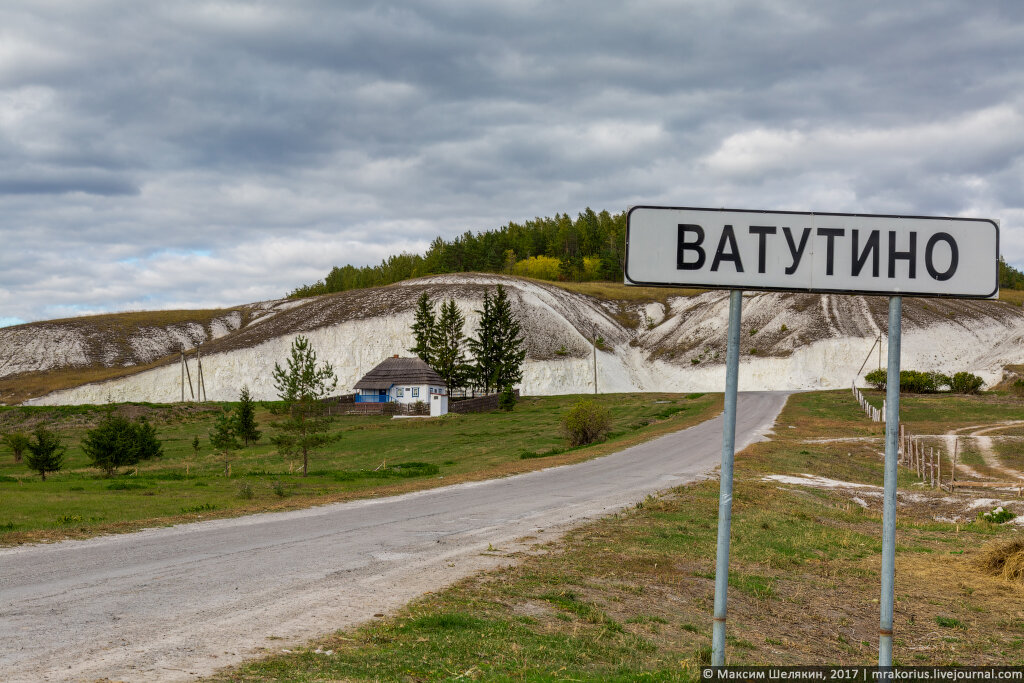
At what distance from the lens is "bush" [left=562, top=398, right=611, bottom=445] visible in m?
45.2

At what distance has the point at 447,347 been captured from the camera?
96.9 metres

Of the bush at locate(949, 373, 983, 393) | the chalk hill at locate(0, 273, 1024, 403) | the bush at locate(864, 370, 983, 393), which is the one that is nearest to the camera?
the bush at locate(949, 373, 983, 393)

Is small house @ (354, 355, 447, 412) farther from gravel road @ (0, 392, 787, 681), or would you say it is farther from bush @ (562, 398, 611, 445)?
gravel road @ (0, 392, 787, 681)

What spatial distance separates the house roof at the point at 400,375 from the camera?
8650cm

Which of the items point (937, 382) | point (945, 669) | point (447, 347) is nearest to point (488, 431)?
point (447, 347)

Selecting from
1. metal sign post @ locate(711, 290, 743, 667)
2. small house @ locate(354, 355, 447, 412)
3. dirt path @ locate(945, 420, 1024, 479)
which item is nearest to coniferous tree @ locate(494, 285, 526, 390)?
small house @ locate(354, 355, 447, 412)

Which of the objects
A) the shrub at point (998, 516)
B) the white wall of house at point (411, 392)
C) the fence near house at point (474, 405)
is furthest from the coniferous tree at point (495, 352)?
the shrub at point (998, 516)

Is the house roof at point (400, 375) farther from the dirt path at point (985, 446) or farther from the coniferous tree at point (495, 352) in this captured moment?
the dirt path at point (985, 446)

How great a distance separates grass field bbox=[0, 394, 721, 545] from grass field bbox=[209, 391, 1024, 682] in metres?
9.30

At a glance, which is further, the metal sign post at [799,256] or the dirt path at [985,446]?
the dirt path at [985,446]

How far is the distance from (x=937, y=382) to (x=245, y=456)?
246 feet

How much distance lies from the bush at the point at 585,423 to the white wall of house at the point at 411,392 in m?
40.9

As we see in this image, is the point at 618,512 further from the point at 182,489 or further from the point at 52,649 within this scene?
the point at 182,489

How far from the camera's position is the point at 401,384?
8650 centimetres
